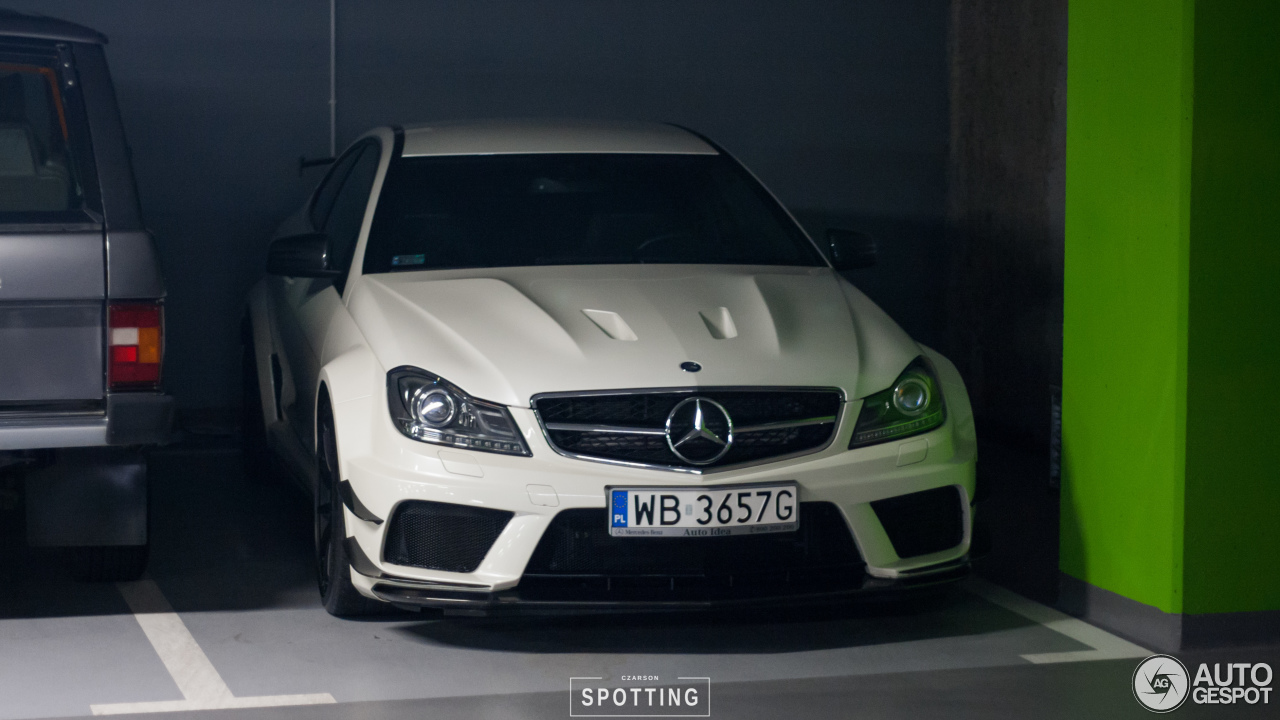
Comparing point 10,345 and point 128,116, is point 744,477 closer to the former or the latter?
point 10,345

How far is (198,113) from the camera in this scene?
7.44m

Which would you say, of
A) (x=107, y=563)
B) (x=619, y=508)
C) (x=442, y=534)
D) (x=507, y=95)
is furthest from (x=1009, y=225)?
(x=107, y=563)

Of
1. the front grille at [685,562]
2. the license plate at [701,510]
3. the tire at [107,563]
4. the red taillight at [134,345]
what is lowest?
the tire at [107,563]

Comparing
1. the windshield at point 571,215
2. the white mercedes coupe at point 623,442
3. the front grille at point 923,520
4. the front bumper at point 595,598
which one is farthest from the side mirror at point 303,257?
the front grille at point 923,520

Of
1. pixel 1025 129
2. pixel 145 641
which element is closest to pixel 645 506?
pixel 145 641

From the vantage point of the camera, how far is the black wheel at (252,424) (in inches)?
241

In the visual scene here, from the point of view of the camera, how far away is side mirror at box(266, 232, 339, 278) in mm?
4488

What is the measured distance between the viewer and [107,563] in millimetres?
4594

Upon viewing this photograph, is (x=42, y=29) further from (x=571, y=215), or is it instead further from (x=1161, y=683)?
(x=1161, y=683)

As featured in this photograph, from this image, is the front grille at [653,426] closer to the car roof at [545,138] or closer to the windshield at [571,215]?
the windshield at [571,215]

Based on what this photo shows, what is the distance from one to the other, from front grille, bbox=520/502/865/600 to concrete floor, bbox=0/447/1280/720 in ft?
0.85

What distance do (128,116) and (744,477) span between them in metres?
4.99

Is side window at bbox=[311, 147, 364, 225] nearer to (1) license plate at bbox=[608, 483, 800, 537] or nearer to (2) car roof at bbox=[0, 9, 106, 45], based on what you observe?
(2) car roof at bbox=[0, 9, 106, 45]

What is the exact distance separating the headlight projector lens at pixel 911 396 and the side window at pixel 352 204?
6.42 feet
